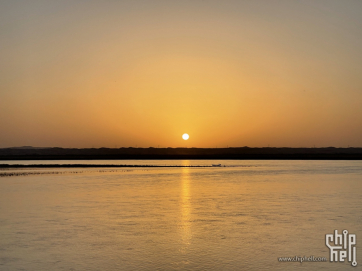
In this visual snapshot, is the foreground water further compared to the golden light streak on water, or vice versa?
the golden light streak on water

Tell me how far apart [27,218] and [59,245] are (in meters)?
7.30

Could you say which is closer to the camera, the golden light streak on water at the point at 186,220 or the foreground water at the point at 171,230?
the foreground water at the point at 171,230

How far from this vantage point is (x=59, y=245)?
1717cm

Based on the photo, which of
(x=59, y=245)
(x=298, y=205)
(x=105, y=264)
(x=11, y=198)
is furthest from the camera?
(x=11, y=198)

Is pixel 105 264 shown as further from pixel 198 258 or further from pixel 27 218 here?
pixel 27 218

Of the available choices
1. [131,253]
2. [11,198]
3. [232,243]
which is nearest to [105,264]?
[131,253]

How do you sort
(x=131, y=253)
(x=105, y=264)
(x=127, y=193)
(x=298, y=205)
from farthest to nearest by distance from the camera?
(x=127, y=193), (x=298, y=205), (x=131, y=253), (x=105, y=264)

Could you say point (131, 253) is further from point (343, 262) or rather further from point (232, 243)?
point (343, 262)

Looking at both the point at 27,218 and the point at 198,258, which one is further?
the point at 27,218

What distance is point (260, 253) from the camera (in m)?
16.0

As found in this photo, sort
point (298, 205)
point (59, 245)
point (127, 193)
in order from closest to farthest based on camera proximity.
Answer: point (59, 245)
point (298, 205)
point (127, 193)

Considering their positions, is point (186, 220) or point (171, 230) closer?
point (171, 230)

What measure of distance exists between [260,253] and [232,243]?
65.5 inches

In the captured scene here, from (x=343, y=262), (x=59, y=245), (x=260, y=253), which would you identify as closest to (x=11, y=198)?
(x=59, y=245)
